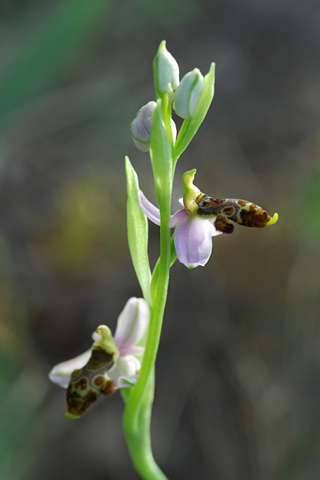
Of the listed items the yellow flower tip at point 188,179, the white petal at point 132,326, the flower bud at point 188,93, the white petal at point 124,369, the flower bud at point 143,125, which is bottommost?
the white petal at point 124,369

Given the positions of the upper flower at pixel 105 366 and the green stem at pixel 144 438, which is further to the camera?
the green stem at pixel 144 438

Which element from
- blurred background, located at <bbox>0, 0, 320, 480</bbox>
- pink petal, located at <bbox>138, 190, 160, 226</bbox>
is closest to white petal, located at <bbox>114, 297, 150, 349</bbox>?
pink petal, located at <bbox>138, 190, 160, 226</bbox>

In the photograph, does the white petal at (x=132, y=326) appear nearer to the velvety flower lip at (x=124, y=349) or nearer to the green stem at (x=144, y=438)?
the velvety flower lip at (x=124, y=349)

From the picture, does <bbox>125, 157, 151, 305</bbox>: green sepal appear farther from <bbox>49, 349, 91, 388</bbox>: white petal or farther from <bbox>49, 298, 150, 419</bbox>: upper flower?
<bbox>49, 349, 91, 388</bbox>: white petal

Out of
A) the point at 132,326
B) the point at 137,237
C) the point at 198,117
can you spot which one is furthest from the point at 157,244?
the point at 198,117

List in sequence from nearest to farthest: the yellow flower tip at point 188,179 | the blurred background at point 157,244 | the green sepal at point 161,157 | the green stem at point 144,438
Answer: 1. the green sepal at point 161,157
2. the yellow flower tip at point 188,179
3. the green stem at point 144,438
4. the blurred background at point 157,244

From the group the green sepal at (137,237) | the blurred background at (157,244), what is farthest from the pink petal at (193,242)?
the blurred background at (157,244)

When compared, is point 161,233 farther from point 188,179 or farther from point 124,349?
point 124,349
